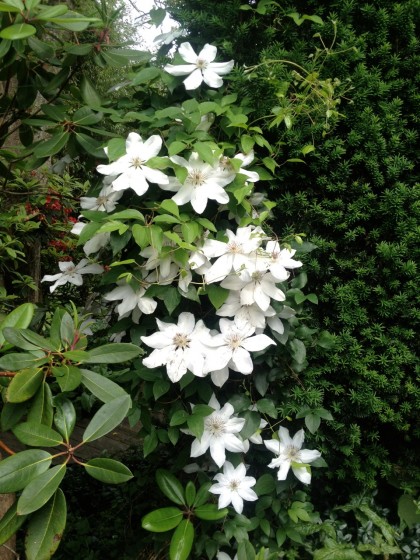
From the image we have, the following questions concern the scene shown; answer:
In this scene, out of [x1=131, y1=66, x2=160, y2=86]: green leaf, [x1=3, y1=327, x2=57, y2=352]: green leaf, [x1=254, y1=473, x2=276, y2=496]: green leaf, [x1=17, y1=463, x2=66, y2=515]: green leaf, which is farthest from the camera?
[x1=254, y1=473, x2=276, y2=496]: green leaf

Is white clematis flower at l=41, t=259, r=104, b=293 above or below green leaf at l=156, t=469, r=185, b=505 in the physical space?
above

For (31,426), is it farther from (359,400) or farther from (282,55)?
(282,55)

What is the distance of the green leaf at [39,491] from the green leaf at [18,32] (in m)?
0.96

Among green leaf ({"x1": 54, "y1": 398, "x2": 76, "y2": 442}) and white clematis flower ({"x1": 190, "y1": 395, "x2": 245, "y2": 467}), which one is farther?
white clematis flower ({"x1": 190, "y1": 395, "x2": 245, "y2": 467})

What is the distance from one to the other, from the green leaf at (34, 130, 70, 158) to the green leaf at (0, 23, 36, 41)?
403mm

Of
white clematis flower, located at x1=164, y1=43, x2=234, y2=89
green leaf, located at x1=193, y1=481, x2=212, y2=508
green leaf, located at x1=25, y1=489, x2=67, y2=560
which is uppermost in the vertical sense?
white clematis flower, located at x1=164, y1=43, x2=234, y2=89

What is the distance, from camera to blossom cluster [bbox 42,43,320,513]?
1.36m

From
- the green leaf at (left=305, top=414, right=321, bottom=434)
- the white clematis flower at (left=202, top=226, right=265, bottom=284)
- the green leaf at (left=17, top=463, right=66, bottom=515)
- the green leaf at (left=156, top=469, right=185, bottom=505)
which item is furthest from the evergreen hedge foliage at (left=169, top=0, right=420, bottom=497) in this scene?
the green leaf at (left=17, top=463, right=66, bottom=515)

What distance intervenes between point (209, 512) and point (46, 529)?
60 cm

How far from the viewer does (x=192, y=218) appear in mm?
1440

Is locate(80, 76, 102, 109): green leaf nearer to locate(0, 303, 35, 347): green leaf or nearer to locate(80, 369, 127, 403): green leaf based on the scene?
locate(0, 303, 35, 347): green leaf

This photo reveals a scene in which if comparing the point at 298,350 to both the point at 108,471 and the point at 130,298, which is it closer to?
the point at 130,298

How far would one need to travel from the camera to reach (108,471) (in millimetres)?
996

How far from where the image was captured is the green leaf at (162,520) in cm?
136
